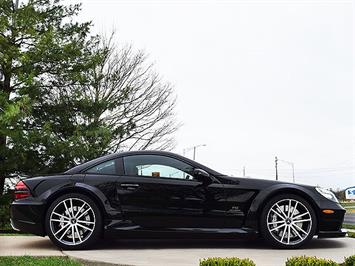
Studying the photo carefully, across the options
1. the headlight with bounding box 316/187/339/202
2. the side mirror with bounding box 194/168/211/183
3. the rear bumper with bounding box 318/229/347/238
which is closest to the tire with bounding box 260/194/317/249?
the rear bumper with bounding box 318/229/347/238

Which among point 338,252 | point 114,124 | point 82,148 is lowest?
point 338,252

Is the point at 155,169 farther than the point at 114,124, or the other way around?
the point at 114,124

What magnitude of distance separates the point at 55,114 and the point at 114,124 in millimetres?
2772

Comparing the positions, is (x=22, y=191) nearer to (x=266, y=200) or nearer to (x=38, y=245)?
(x=38, y=245)

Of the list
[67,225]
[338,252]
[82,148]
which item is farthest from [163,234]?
[82,148]

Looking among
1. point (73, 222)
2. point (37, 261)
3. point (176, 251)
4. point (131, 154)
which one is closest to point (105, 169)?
point (131, 154)

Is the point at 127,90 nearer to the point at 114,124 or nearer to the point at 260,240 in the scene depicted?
the point at 114,124

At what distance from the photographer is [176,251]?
5.09 m

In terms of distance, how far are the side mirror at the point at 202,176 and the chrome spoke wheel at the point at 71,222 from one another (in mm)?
1349

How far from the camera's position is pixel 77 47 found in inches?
669

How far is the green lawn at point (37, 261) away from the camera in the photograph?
4.17m

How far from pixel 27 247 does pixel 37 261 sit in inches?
48.7

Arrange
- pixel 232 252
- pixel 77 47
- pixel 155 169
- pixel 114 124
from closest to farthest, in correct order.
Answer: pixel 232 252, pixel 155 169, pixel 77 47, pixel 114 124

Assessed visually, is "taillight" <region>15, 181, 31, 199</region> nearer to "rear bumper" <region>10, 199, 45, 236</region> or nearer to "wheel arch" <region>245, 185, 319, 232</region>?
"rear bumper" <region>10, 199, 45, 236</region>
